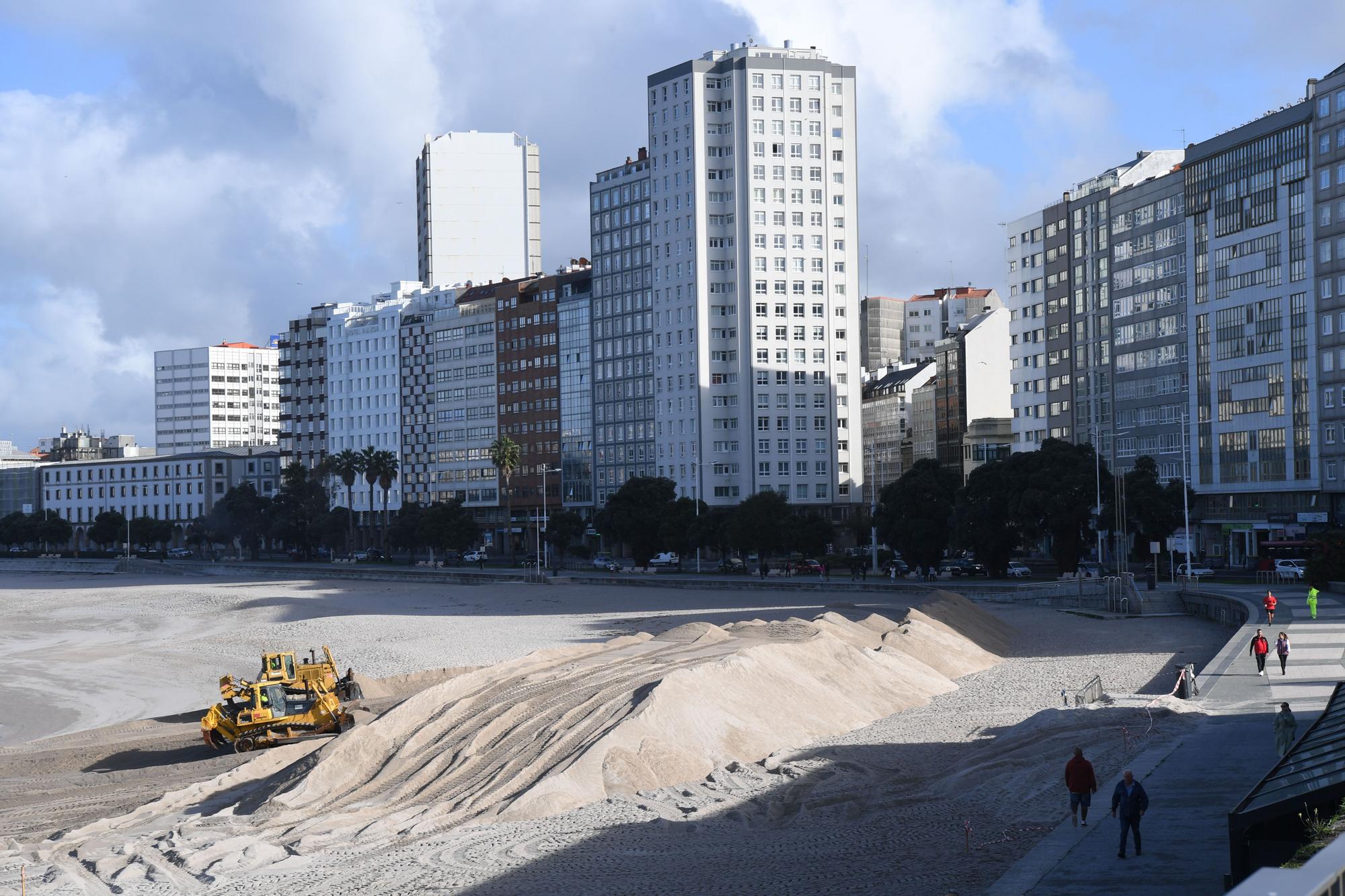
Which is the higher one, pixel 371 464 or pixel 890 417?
pixel 890 417

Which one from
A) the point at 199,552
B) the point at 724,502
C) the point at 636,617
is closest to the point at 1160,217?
the point at 724,502

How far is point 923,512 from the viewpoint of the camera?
9738 centimetres

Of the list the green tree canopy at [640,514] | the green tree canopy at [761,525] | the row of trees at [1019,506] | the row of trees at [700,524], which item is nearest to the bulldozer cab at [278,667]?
the row of trees at [1019,506]

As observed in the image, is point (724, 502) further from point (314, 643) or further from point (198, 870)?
point (198, 870)

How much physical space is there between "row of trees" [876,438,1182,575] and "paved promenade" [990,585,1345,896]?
47644 millimetres

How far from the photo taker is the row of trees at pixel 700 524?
4350 inches

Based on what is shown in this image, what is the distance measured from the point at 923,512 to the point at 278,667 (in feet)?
211

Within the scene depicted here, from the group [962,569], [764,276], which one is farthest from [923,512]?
[764,276]

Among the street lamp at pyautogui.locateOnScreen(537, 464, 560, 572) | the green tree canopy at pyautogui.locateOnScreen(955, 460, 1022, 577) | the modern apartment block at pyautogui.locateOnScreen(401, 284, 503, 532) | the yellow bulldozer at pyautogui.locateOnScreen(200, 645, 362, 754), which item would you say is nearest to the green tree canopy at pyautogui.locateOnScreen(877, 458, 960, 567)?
the green tree canopy at pyautogui.locateOnScreen(955, 460, 1022, 577)

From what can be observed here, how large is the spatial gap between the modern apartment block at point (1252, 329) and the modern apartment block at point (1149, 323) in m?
2.13

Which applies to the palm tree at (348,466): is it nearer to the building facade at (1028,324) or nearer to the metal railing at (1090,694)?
the building facade at (1028,324)

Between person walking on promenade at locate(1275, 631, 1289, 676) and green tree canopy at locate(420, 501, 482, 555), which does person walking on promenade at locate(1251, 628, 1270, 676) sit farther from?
green tree canopy at locate(420, 501, 482, 555)

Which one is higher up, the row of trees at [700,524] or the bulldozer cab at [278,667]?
the row of trees at [700,524]

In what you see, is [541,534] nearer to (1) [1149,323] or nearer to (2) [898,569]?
(2) [898,569]
